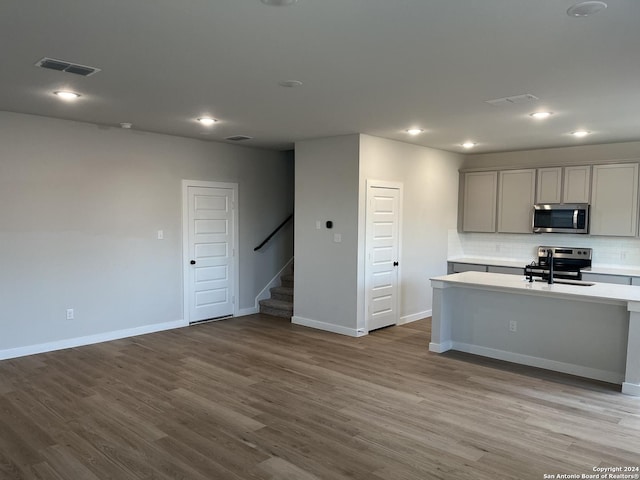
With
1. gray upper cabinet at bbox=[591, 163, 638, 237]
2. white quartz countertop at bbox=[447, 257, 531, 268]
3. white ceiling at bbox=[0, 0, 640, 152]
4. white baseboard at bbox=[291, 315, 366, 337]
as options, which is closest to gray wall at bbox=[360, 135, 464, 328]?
white quartz countertop at bbox=[447, 257, 531, 268]

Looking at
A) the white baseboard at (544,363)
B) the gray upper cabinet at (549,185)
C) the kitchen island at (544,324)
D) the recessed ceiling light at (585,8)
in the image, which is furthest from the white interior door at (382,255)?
the recessed ceiling light at (585,8)

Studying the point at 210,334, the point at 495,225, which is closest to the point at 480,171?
the point at 495,225

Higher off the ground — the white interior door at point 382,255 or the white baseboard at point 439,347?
the white interior door at point 382,255

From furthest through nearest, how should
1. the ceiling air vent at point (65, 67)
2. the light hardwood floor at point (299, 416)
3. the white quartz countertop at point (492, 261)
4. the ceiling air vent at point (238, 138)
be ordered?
1. the white quartz countertop at point (492, 261)
2. the ceiling air vent at point (238, 138)
3. the ceiling air vent at point (65, 67)
4. the light hardwood floor at point (299, 416)

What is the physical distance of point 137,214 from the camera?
6004 millimetres

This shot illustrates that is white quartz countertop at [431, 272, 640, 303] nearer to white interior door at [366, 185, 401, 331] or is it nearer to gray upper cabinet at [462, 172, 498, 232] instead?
white interior door at [366, 185, 401, 331]

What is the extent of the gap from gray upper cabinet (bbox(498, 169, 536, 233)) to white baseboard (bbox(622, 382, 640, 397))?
3.33 m

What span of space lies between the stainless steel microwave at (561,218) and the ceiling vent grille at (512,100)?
305 cm

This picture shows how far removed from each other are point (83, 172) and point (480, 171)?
232 inches

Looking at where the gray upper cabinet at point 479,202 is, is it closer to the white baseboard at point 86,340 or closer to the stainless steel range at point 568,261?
the stainless steel range at point 568,261

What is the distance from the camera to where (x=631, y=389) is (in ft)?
13.5

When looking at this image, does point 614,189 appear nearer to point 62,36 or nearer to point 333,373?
point 333,373

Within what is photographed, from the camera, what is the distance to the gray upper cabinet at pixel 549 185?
22.2 feet

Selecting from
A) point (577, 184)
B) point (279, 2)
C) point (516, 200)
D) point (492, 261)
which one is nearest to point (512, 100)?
point (279, 2)
